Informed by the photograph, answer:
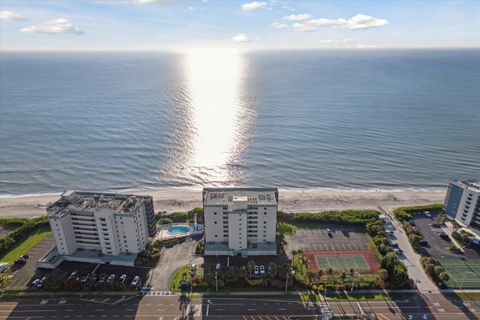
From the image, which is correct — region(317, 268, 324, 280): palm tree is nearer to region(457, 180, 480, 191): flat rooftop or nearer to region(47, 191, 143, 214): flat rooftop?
region(47, 191, 143, 214): flat rooftop

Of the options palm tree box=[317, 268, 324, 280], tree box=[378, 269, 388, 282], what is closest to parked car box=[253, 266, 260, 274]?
palm tree box=[317, 268, 324, 280]

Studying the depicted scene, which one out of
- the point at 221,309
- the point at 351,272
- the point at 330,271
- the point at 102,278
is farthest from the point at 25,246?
the point at 351,272

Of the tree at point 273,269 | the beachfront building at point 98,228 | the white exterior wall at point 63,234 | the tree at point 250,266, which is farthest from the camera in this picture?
the beachfront building at point 98,228

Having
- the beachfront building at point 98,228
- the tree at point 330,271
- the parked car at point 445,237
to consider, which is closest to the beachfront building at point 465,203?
the parked car at point 445,237

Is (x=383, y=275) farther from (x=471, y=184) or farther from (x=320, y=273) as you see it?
(x=471, y=184)

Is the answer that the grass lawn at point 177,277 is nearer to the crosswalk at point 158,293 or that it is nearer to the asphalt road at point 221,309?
the crosswalk at point 158,293

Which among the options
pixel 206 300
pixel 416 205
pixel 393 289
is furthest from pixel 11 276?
pixel 416 205
